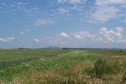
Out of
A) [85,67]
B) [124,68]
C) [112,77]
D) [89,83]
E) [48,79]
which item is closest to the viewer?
[89,83]

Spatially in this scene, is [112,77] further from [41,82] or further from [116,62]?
[41,82]

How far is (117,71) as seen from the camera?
39.6 meters

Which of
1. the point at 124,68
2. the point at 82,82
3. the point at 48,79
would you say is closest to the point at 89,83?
the point at 82,82

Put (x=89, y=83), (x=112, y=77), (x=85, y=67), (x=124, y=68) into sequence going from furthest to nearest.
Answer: (x=124, y=68) → (x=85, y=67) → (x=112, y=77) → (x=89, y=83)

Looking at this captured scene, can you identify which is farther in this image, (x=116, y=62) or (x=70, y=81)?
(x=116, y=62)

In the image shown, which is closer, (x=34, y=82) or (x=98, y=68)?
(x=34, y=82)

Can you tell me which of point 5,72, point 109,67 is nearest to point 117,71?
point 109,67

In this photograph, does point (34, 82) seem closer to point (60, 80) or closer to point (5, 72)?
point (60, 80)

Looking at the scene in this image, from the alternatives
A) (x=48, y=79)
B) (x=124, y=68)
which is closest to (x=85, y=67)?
(x=124, y=68)

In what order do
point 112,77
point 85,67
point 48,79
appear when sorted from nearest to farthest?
point 48,79
point 112,77
point 85,67

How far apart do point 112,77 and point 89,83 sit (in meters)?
12.6

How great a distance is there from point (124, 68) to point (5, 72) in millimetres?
13202

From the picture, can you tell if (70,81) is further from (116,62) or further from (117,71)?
(116,62)

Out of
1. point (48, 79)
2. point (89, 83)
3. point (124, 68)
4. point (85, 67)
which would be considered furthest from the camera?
point (124, 68)
